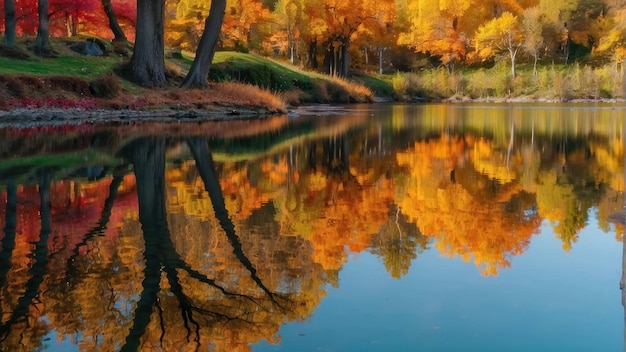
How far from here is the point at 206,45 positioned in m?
31.2

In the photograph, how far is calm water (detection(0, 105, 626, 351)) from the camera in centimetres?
495

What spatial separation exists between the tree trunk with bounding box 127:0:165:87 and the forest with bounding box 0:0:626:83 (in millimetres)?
17347

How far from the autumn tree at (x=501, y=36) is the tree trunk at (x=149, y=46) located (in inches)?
1902

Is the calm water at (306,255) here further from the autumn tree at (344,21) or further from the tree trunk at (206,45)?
the autumn tree at (344,21)

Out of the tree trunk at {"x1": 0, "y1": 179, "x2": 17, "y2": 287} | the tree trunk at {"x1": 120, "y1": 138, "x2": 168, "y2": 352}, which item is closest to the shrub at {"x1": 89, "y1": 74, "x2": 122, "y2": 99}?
the tree trunk at {"x1": 120, "y1": 138, "x2": 168, "y2": 352}

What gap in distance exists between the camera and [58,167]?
1337 centimetres

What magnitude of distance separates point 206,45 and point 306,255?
25.4 m

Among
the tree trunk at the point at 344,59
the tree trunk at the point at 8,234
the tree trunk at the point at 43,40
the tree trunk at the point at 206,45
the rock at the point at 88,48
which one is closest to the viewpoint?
the tree trunk at the point at 8,234

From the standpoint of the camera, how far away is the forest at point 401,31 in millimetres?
61562

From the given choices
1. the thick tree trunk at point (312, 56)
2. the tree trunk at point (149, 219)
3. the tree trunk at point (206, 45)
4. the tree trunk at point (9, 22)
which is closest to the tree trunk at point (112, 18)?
the tree trunk at point (9, 22)

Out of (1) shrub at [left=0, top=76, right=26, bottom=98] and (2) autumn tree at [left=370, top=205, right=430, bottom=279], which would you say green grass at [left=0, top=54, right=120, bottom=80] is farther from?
(2) autumn tree at [left=370, top=205, right=430, bottom=279]

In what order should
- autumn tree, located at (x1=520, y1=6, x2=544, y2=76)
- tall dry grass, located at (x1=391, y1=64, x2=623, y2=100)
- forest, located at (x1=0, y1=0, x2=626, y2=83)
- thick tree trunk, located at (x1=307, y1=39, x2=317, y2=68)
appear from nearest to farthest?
forest, located at (x1=0, y1=0, x2=626, y2=83) → tall dry grass, located at (x1=391, y1=64, x2=623, y2=100) → thick tree trunk, located at (x1=307, y1=39, x2=317, y2=68) → autumn tree, located at (x1=520, y1=6, x2=544, y2=76)

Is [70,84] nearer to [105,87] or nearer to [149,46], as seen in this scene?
[105,87]

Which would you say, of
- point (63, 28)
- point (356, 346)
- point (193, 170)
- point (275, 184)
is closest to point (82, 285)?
point (356, 346)
